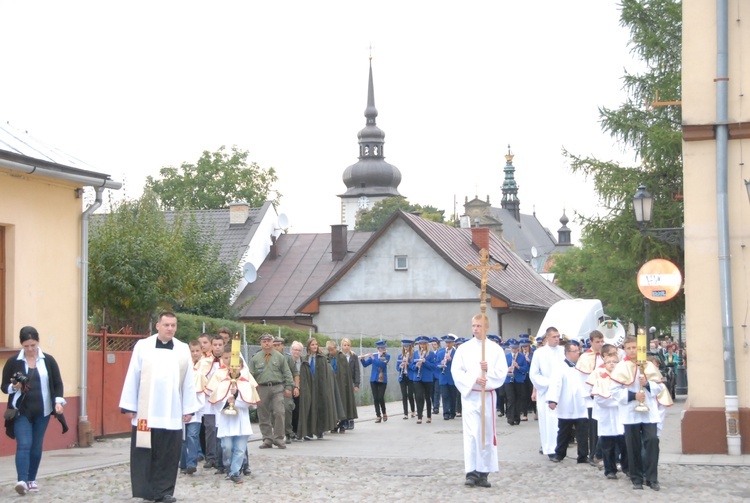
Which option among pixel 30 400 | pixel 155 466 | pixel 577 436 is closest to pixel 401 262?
pixel 577 436

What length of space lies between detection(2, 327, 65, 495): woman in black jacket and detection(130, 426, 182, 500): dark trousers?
4.59 ft

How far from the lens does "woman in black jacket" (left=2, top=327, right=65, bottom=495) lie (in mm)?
12039

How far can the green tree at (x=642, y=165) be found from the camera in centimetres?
3269

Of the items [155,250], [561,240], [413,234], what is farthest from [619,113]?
[561,240]

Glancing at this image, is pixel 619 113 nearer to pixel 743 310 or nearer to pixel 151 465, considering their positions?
pixel 743 310

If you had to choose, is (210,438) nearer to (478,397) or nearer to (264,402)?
(264,402)

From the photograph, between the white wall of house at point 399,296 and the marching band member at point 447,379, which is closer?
the marching band member at point 447,379

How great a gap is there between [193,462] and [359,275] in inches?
1231

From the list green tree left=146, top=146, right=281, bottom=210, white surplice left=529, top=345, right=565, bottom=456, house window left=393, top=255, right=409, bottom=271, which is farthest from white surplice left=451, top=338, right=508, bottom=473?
green tree left=146, top=146, right=281, bottom=210

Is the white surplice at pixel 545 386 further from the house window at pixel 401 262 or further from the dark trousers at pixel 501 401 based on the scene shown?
the house window at pixel 401 262

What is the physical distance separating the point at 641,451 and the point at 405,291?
105 feet

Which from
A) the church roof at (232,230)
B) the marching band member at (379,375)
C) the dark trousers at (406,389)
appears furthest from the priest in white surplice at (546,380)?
the church roof at (232,230)

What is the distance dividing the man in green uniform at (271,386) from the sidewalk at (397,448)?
0.45 metres

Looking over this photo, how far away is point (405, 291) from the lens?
44625mm
